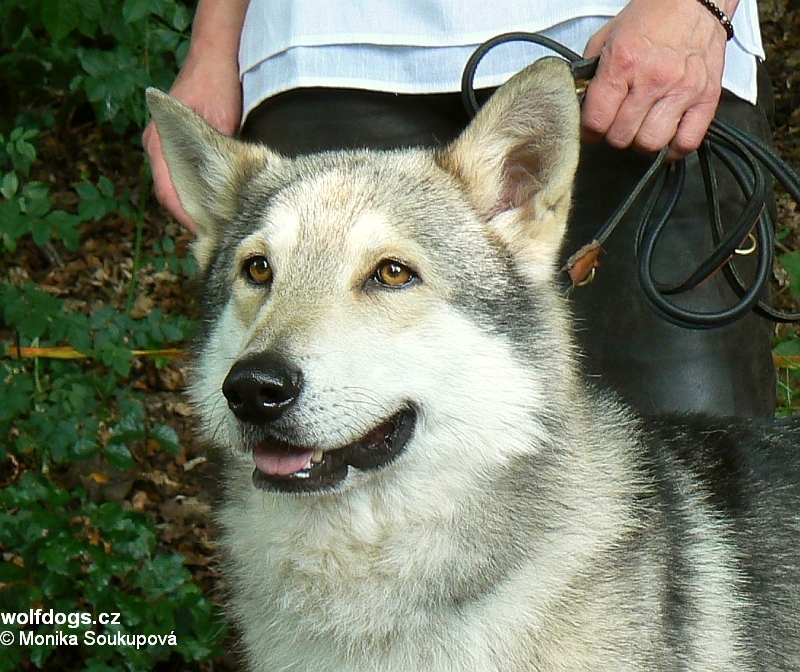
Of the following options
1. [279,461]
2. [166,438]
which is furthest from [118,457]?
[279,461]

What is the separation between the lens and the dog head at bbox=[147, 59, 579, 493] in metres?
1.97

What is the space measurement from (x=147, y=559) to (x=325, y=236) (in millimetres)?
1726

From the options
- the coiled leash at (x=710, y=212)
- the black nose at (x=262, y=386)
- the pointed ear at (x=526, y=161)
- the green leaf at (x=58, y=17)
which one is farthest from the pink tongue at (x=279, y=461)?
the green leaf at (x=58, y=17)

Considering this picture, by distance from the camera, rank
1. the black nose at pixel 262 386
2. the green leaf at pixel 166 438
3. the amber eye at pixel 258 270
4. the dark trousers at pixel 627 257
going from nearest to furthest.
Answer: the black nose at pixel 262 386 → the amber eye at pixel 258 270 → the dark trousers at pixel 627 257 → the green leaf at pixel 166 438

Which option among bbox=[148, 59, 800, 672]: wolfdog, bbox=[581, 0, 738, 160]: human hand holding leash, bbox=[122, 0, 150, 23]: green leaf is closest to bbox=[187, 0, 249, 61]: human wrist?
bbox=[122, 0, 150, 23]: green leaf

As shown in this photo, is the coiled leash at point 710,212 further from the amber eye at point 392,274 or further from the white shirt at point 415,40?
the amber eye at point 392,274

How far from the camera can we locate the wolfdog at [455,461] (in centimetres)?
204

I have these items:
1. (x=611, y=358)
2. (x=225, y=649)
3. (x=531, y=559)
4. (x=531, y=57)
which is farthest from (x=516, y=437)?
(x=225, y=649)

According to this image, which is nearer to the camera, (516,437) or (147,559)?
(516,437)

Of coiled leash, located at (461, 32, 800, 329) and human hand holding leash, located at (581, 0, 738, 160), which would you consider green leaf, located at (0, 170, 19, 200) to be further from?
human hand holding leash, located at (581, 0, 738, 160)

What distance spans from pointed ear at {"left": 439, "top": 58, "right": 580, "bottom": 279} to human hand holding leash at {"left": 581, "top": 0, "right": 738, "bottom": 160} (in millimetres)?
246

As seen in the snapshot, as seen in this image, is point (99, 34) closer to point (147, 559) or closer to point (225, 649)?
point (147, 559)

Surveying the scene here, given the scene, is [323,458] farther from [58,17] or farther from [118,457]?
[58,17]

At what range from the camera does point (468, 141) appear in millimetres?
2309
